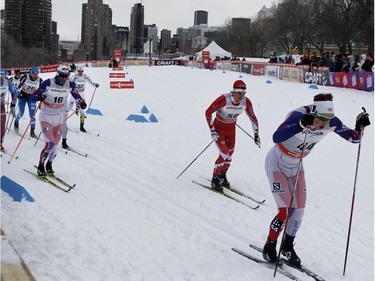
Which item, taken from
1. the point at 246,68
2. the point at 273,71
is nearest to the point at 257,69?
the point at 246,68

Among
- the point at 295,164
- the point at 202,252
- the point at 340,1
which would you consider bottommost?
the point at 202,252

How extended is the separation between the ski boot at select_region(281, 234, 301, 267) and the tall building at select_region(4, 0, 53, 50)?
135 meters

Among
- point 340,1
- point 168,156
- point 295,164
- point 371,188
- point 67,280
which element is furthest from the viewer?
point 340,1

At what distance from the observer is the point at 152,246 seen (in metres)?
5.64

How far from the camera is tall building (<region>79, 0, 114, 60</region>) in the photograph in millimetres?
176913

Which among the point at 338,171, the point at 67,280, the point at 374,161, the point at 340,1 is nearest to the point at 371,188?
the point at 338,171

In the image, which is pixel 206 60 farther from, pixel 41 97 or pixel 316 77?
pixel 41 97

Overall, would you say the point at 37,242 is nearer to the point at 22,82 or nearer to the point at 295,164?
the point at 295,164

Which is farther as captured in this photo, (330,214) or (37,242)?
(330,214)

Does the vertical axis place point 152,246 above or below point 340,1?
below

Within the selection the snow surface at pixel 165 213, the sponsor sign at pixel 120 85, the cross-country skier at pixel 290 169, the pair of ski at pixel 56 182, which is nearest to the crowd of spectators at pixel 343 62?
the snow surface at pixel 165 213

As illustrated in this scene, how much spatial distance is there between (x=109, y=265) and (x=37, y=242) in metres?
0.97

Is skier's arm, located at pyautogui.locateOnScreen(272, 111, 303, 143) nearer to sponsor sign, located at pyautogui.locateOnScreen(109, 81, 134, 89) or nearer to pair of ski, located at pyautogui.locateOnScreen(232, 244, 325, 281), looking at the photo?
pair of ski, located at pyautogui.locateOnScreen(232, 244, 325, 281)

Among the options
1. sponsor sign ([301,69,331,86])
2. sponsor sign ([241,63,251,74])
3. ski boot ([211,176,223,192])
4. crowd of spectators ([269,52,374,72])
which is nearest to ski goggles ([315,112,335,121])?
ski boot ([211,176,223,192])
